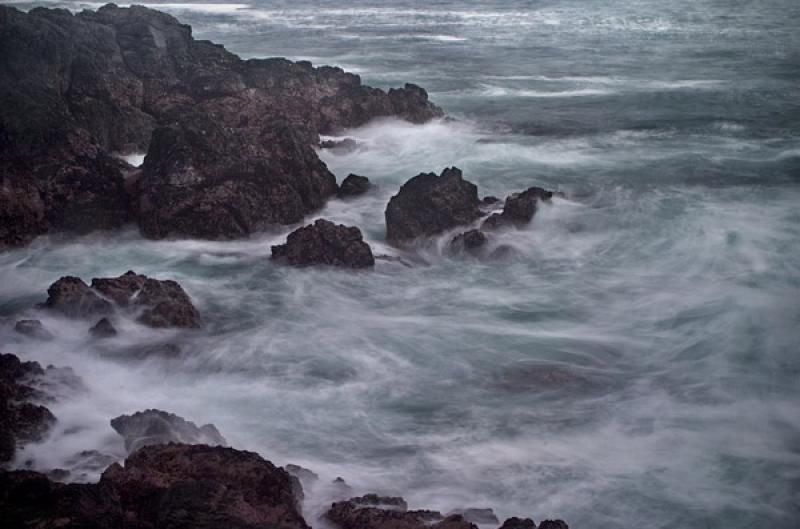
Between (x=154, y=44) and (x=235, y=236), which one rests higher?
(x=154, y=44)

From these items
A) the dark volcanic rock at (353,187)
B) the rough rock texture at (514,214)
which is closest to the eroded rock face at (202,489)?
the rough rock texture at (514,214)

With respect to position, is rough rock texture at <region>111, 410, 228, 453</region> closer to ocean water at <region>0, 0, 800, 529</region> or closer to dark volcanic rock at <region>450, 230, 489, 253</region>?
ocean water at <region>0, 0, 800, 529</region>

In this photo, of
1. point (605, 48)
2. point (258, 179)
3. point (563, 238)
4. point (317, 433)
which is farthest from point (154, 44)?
point (605, 48)

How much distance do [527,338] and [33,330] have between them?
5580mm

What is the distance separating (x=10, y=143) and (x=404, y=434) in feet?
27.9

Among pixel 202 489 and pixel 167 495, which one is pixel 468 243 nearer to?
pixel 202 489

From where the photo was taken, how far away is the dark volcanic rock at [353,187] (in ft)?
48.0

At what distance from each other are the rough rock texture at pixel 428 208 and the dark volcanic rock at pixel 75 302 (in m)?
4.53

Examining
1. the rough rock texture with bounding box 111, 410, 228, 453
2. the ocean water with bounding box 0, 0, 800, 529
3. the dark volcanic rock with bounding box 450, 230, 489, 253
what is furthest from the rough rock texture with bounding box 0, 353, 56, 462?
the dark volcanic rock with bounding box 450, 230, 489, 253

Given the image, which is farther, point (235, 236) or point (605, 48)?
point (605, 48)

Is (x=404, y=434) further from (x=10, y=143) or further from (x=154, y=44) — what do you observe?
(x=154, y=44)

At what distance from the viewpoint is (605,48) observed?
3017 cm

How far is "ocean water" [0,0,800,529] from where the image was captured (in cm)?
747

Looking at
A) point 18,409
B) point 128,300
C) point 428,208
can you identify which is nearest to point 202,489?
point 18,409
